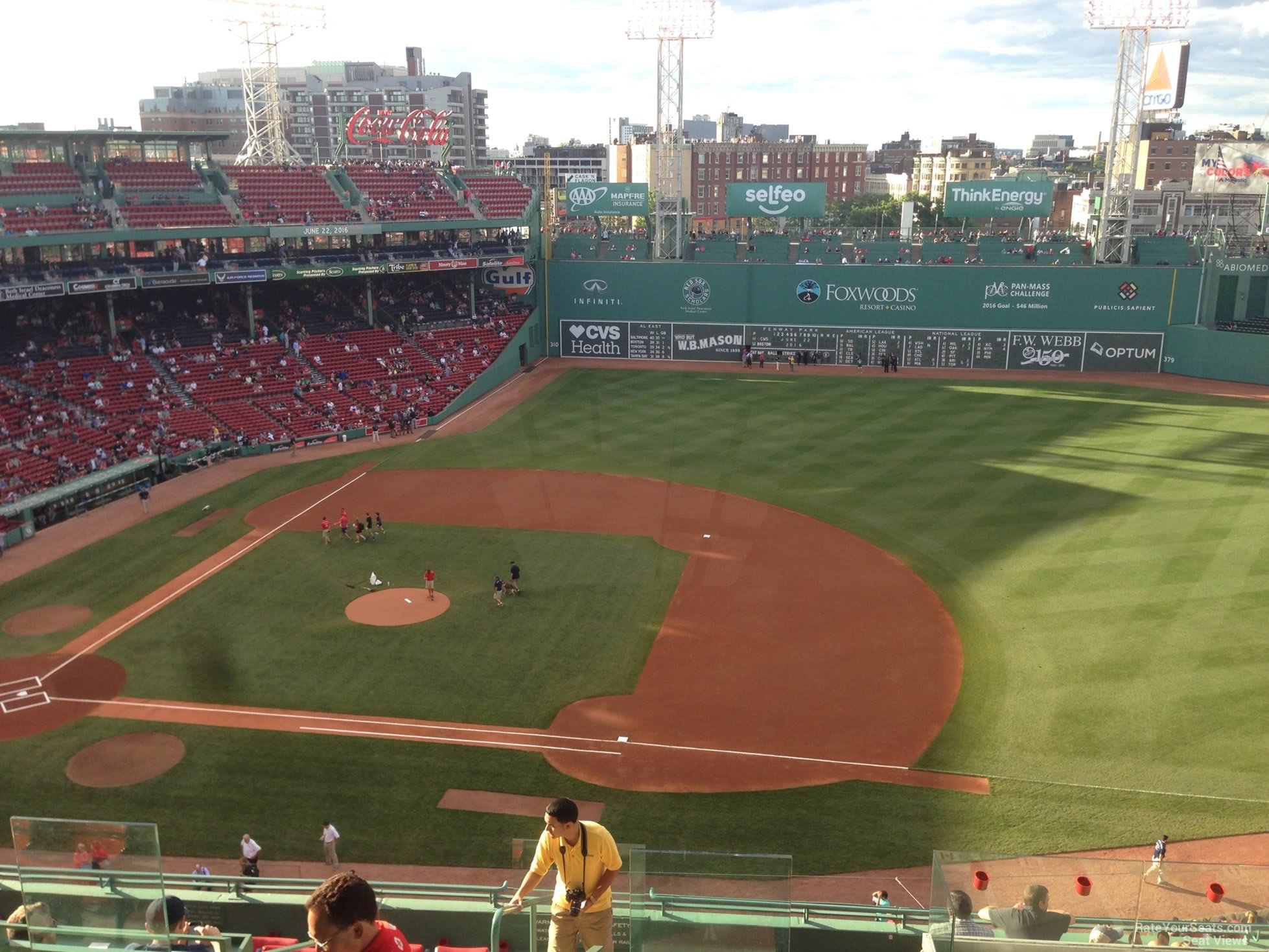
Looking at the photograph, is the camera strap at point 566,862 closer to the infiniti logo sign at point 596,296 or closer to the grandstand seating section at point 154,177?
the grandstand seating section at point 154,177

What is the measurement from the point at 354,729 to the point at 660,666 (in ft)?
23.1

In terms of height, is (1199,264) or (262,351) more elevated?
(1199,264)

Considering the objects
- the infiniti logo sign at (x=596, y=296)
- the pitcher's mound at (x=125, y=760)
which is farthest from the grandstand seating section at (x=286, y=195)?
the pitcher's mound at (x=125, y=760)

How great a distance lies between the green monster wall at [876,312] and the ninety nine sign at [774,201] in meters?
6.21

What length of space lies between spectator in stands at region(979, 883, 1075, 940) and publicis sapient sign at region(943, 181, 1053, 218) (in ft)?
207

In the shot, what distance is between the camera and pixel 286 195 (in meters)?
56.3

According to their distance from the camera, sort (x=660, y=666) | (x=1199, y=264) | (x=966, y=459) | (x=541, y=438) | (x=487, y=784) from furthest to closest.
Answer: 1. (x=1199, y=264)
2. (x=541, y=438)
3. (x=966, y=459)
4. (x=660, y=666)
5. (x=487, y=784)

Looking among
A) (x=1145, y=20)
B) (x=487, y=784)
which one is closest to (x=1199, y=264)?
(x=1145, y=20)

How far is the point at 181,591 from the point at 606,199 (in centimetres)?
4690

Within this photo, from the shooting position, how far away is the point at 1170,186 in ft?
368

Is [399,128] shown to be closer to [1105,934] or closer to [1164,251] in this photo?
[1164,251]

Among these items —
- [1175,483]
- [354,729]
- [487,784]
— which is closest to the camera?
[487,784]

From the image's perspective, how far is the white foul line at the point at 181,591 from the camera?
2489cm

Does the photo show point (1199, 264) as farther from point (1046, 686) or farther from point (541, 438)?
point (1046, 686)
